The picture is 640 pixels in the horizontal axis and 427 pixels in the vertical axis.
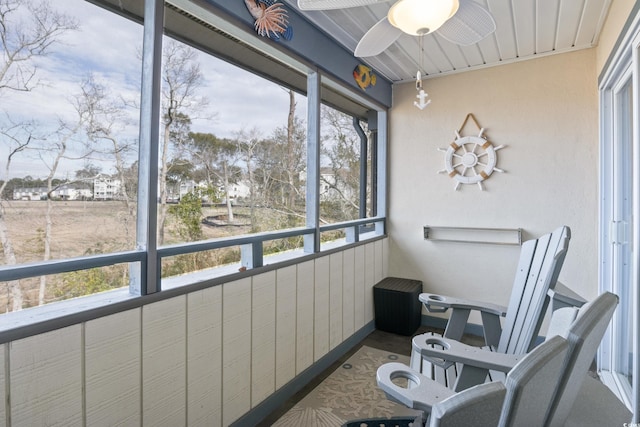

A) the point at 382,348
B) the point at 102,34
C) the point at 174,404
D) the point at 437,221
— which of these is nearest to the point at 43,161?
the point at 102,34

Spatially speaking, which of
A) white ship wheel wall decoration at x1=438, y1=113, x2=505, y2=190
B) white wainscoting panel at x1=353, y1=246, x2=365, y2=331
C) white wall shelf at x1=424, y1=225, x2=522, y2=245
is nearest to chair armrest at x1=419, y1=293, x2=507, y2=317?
white wainscoting panel at x1=353, y1=246, x2=365, y2=331

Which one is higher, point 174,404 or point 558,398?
point 558,398

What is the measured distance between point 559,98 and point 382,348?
2.48 m

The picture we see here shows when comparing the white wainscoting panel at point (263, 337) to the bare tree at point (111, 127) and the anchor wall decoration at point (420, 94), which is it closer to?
the bare tree at point (111, 127)

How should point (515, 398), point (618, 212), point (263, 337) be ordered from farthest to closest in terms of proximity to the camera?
point (618, 212), point (263, 337), point (515, 398)

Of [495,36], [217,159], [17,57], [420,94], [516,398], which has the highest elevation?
[495,36]

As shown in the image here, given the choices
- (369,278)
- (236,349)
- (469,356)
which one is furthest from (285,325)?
(369,278)

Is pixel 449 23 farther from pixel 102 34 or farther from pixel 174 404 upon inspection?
pixel 174 404

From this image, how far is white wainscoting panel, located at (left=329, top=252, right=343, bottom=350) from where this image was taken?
99.2 inches

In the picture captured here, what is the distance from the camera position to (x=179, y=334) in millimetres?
1435

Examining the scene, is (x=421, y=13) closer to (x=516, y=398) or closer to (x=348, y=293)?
(x=516, y=398)

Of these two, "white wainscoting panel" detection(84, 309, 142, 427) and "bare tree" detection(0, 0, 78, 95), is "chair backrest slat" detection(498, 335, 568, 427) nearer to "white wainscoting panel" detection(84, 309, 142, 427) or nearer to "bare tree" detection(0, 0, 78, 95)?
"white wainscoting panel" detection(84, 309, 142, 427)

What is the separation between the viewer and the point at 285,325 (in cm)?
207

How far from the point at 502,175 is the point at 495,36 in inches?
44.1
